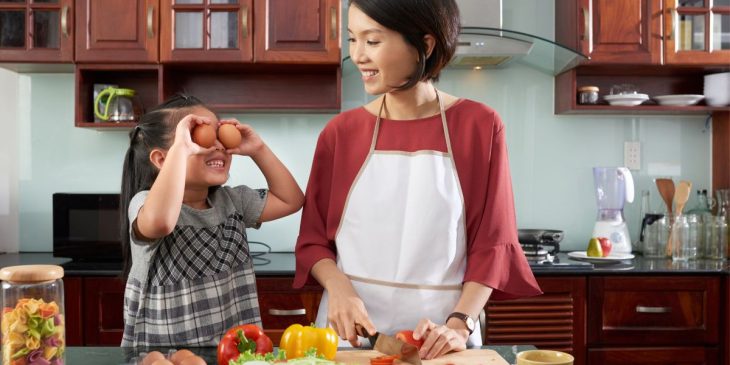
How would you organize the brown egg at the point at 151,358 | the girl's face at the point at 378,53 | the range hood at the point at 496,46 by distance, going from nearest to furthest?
the brown egg at the point at 151,358
the girl's face at the point at 378,53
the range hood at the point at 496,46

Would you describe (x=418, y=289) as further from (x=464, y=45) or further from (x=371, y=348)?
(x=464, y=45)

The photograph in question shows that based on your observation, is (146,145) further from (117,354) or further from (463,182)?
(463,182)

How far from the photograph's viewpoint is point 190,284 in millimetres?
1635

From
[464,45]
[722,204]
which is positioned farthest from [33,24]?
[722,204]

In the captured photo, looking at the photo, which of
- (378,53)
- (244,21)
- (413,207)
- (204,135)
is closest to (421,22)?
(378,53)

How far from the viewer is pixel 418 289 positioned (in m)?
1.52

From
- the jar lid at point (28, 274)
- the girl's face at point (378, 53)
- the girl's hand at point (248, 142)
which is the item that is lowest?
the jar lid at point (28, 274)

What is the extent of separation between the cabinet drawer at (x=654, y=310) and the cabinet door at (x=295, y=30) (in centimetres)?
136

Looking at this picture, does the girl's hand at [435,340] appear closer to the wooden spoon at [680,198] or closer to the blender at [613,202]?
the blender at [613,202]

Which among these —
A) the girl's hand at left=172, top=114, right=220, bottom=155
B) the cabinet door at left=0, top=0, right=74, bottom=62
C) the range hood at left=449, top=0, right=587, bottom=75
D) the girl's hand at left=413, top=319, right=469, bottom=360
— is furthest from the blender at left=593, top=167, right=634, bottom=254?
the cabinet door at left=0, top=0, right=74, bottom=62

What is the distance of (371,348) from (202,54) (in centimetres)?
181

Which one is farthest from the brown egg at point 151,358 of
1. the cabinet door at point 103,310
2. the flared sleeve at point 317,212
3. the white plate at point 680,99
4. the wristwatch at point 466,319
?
the white plate at point 680,99

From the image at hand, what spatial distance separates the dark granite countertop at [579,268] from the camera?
106 inches

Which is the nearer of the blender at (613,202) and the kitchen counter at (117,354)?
the kitchen counter at (117,354)
